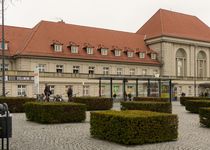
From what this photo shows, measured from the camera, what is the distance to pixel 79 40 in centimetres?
6247

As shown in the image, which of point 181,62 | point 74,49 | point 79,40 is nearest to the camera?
point 74,49

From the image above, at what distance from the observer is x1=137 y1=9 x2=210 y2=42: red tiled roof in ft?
233

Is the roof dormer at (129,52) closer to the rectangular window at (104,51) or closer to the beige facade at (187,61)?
the rectangular window at (104,51)

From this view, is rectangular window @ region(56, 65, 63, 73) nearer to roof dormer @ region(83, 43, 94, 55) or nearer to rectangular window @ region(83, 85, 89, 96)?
rectangular window @ region(83, 85, 89, 96)

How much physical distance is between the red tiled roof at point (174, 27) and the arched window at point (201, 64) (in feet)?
11.3

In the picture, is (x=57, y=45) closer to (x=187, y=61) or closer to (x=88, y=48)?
(x=88, y=48)

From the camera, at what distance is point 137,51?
224ft

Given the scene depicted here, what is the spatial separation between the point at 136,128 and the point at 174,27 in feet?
208

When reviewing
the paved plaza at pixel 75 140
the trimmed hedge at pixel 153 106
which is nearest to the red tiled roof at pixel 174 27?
the trimmed hedge at pixel 153 106

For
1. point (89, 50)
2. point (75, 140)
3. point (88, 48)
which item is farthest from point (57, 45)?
point (75, 140)

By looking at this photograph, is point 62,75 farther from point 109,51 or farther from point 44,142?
point 44,142

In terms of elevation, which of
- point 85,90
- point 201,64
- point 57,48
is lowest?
point 85,90

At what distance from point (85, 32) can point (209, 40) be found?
2774 centimetres

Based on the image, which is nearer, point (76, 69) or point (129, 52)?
point (76, 69)
